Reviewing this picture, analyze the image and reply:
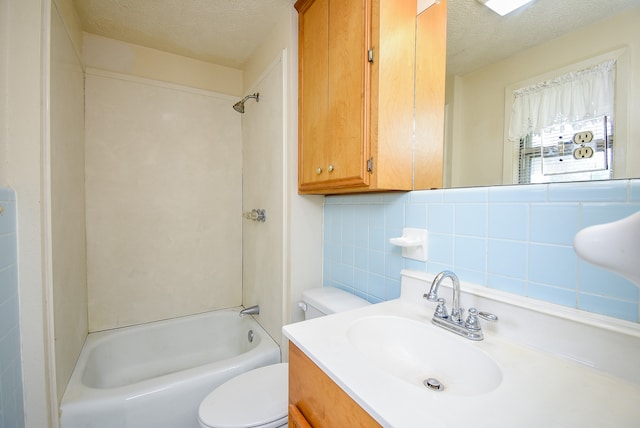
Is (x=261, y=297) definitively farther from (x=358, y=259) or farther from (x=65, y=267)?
(x=65, y=267)

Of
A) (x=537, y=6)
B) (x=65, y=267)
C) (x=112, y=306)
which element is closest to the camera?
(x=537, y=6)

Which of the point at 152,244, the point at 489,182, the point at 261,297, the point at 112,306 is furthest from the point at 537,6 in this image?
the point at 112,306

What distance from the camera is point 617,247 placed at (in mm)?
318

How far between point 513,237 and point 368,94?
2.15ft

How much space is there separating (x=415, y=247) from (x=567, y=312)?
0.46 m

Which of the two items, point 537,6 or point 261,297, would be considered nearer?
point 537,6

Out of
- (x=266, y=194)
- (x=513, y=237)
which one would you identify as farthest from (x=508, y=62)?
(x=266, y=194)

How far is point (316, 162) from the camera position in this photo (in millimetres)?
1258

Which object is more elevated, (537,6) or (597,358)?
(537,6)

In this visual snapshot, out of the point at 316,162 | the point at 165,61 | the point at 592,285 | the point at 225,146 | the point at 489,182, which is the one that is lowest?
the point at 592,285

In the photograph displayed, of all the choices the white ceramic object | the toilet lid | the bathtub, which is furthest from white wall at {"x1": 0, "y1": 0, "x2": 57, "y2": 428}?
the white ceramic object

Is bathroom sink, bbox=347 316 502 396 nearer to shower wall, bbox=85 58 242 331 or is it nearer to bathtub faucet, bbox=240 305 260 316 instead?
bathtub faucet, bbox=240 305 260 316

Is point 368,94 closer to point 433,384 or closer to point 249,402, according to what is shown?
point 433,384

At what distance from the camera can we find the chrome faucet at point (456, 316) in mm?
730
